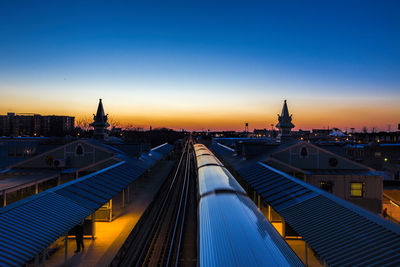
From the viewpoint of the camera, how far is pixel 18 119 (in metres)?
172

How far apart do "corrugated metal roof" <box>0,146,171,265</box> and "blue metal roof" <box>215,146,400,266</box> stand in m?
9.12

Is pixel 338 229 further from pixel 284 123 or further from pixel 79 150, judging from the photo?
pixel 284 123

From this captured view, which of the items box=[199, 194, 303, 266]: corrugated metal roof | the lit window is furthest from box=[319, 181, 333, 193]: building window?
the lit window

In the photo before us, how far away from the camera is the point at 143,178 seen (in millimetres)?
34469

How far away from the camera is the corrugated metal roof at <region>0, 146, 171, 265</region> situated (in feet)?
26.3

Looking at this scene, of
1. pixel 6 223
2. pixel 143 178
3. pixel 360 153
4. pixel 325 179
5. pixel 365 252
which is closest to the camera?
pixel 365 252

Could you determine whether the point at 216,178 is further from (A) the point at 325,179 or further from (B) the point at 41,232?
(A) the point at 325,179

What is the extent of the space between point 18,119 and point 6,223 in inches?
7938

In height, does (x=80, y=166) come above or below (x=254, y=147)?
below

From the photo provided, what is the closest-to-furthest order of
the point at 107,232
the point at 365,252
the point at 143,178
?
the point at 365,252
the point at 107,232
the point at 143,178

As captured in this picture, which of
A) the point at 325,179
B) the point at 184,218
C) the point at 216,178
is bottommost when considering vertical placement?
the point at 184,218

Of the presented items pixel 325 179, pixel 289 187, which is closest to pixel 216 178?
pixel 289 187

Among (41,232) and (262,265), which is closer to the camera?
(262,265)

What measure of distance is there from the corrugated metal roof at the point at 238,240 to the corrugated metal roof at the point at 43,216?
5.67 m
